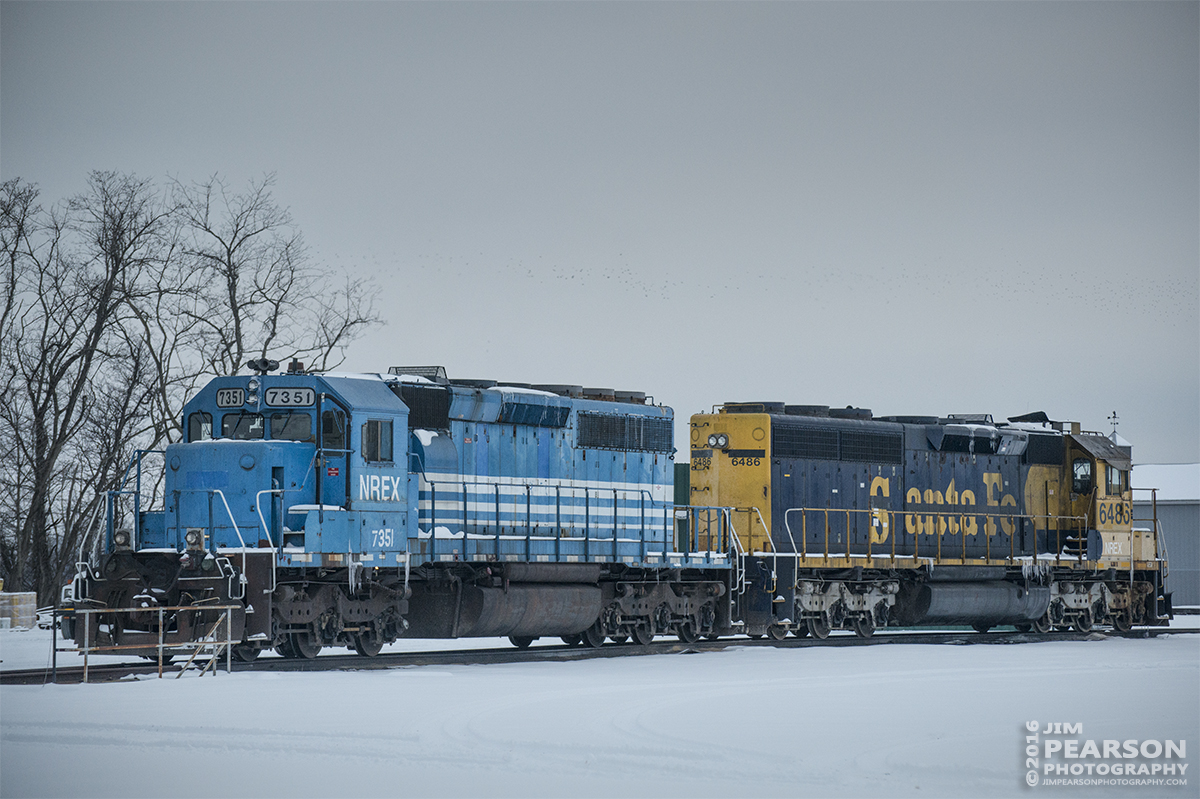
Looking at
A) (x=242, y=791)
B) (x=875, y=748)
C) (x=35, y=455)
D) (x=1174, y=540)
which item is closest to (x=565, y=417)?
(x=875, y=748)

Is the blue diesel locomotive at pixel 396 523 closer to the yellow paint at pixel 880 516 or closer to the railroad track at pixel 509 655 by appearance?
the railroad track at pixel 509 655

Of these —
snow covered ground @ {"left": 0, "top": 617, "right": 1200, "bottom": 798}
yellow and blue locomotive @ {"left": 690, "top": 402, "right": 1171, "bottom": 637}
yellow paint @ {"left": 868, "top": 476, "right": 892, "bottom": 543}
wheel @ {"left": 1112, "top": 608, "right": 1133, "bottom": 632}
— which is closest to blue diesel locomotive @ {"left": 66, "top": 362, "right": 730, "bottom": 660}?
snow covered ground @ {"left": 0, "top": 617, "right": 1200, "bottom": 798}

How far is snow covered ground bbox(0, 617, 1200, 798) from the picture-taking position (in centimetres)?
916

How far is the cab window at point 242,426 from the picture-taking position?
1708 cm

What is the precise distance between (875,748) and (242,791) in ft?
14.2

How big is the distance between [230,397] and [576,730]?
7.68 m

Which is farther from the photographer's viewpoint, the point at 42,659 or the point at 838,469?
the point at 838,469

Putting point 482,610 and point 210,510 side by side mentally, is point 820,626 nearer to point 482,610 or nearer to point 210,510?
point 482,610

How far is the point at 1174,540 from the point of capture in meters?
43.6

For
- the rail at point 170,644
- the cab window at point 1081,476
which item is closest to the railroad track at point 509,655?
the rail at point 170,644

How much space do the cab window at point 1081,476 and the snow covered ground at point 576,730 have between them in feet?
33.1

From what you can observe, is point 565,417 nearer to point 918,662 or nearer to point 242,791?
point 918,662

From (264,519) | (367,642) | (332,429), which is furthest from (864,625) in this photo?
(264,519)

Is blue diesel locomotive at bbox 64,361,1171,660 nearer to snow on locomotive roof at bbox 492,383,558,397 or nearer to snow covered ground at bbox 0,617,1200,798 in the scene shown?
snow on locomotive roof at bbox 492,383,558,397
